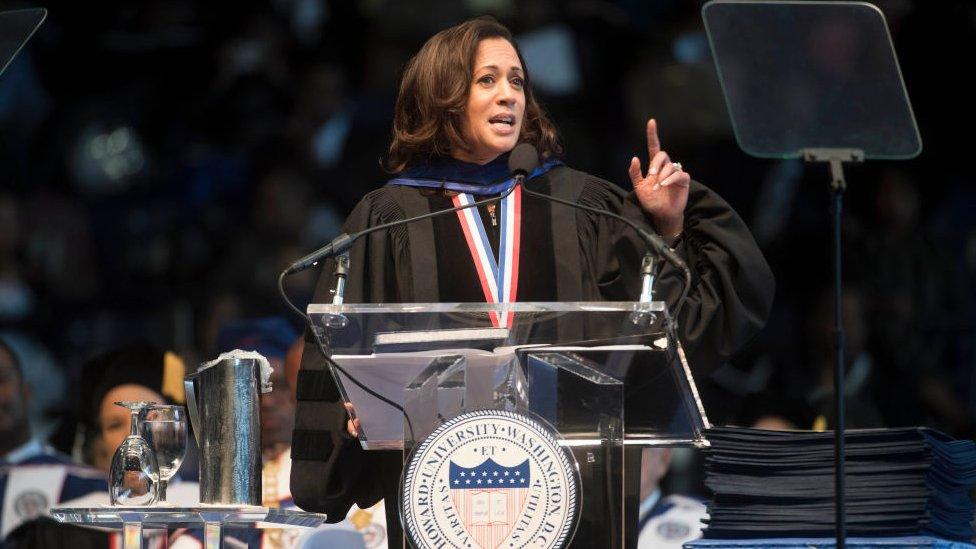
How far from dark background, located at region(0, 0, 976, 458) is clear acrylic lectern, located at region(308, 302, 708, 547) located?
372cm

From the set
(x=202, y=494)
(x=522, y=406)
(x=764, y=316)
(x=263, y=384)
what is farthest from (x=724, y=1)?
(x=202, y=494)

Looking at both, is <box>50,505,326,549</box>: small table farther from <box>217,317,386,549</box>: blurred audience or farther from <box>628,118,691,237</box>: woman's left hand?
<box>217,317,386,549</box>: blurred audience

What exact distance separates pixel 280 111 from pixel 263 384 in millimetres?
5385

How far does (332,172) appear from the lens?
852 cm

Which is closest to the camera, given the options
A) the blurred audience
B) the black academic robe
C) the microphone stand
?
the microphone stand

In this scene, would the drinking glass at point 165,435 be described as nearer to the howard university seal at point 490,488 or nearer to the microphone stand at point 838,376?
the howard university seal at point 490,488

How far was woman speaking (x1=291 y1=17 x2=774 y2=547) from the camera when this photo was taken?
396 centimetres

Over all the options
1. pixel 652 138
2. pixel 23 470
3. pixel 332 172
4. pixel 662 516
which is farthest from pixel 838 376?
pixel 332 172

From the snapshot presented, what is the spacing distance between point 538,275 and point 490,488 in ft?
3.95

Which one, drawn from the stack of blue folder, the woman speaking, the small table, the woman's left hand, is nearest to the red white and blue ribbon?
the woman speaking

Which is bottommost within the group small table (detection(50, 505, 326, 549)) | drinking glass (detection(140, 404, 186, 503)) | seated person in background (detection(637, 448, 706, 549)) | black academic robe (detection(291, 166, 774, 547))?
small table (detection(50, 505, 326, 549))

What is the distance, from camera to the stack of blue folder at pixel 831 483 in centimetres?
356

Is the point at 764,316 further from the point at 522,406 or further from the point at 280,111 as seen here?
the point at 280,111

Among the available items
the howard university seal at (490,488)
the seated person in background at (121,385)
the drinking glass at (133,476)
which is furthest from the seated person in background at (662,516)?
the howard university seal at (490,488)
